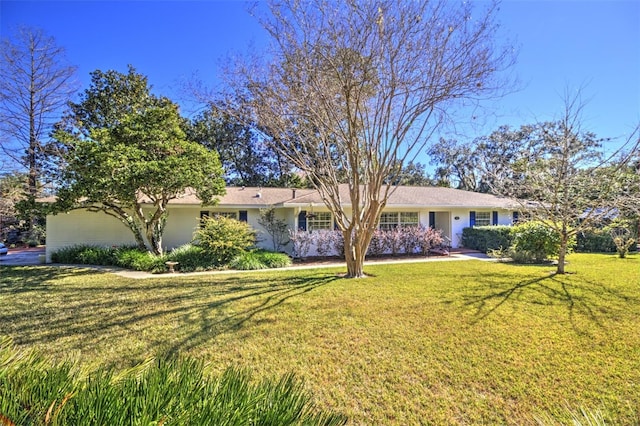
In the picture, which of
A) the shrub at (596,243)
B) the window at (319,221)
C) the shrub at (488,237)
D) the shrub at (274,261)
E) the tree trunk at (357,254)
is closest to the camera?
the tree trunk at (357,254)

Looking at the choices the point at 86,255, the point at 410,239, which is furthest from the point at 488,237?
the point at 86,255

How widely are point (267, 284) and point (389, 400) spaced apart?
21.0 feet

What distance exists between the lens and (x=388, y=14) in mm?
7930

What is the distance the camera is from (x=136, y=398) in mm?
1652

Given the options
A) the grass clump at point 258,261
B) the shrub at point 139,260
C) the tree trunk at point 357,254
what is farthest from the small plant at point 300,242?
the shrub at point 139,260

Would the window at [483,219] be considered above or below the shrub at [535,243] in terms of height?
above

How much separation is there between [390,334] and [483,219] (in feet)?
53.3

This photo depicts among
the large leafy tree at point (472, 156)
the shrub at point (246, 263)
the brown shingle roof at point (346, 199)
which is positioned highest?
the large leafy tree at point (472, 156)

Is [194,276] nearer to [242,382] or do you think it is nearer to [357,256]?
[357,256]

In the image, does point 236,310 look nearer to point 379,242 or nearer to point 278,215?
point 379,242

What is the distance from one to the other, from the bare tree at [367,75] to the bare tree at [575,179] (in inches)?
126

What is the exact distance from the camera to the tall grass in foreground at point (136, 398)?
1504 millimetres

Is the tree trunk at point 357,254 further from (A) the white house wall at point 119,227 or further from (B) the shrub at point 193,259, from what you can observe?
(B) the shrub at point 193,259

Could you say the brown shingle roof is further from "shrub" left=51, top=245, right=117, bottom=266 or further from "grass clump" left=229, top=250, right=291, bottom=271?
"shrub" left=51, top=245, right=117, bottom=266
